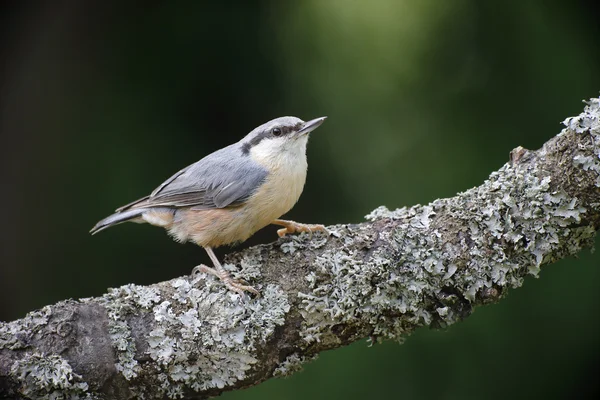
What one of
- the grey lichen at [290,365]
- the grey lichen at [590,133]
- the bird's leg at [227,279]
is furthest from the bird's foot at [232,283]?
the grey lichen at [590,133]

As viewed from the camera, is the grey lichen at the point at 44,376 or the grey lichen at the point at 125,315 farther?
the grey lichen at the point at 125,315

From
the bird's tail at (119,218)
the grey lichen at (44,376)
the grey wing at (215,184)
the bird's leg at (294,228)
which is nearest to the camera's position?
the grey lichen at (44,376)

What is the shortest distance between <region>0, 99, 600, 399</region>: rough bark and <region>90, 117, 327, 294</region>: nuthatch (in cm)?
32

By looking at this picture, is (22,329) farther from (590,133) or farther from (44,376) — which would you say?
(590,133)

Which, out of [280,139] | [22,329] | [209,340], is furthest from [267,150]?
[22,329]

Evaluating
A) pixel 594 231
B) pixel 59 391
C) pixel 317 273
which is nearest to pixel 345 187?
Result: pixel 317 273

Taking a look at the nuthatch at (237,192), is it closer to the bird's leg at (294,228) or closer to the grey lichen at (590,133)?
the bird's leg at (294,228)

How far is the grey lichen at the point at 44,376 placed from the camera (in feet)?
6.12

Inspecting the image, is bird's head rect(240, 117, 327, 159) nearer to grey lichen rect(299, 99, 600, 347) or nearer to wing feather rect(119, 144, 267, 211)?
wing feather rect(119, 144, 267, 211)

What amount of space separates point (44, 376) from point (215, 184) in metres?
0.99

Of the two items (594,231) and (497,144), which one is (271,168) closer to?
(594,231)

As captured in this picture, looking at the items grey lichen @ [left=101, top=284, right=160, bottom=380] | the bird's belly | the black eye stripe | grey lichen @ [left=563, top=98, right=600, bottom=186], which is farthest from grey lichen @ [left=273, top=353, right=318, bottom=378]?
grey lichen @ [left=563, top=98, right=600, bottom=186]

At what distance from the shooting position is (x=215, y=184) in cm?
251

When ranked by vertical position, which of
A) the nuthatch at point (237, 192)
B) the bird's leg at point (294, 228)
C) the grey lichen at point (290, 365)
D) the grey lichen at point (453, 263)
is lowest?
the grey lichen at point (290, 365)
